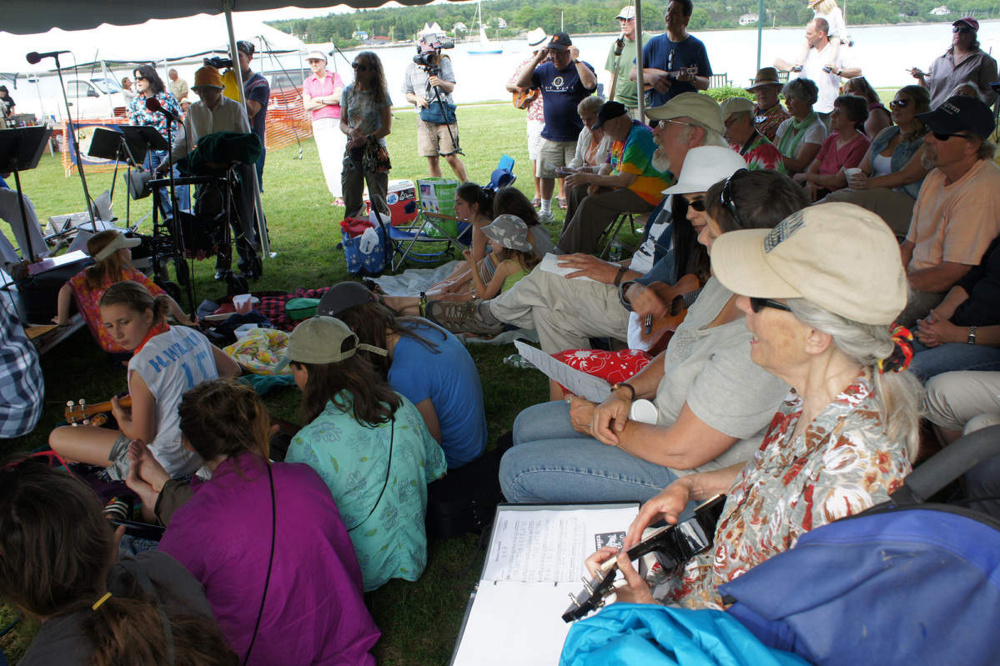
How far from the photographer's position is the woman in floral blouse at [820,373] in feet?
4.14

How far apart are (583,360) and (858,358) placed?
1.79 metres

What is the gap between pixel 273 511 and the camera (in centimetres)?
195

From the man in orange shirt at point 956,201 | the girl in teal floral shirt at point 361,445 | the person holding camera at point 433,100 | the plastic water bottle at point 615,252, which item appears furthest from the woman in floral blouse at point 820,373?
the person holding camera at point 433,100

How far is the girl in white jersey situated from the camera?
9.58ft

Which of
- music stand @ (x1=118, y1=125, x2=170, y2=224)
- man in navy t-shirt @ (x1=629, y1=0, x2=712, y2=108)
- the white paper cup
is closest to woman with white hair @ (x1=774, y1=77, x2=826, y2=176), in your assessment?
man in navy t-shirt @ (x1=629, y1=0, x2=712, y2=108)

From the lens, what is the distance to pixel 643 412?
238 centimetres

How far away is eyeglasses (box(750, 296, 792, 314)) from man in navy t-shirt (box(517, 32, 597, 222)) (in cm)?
652

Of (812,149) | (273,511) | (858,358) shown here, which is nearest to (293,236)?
(812,149)

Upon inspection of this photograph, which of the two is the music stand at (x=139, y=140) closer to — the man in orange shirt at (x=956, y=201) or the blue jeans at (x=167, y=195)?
the blue jeans at (x=167, y=195)

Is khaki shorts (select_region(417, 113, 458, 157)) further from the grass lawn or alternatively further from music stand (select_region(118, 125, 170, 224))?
music stand (select_region(118, 125, 170, 224))

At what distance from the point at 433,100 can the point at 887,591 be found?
835cm

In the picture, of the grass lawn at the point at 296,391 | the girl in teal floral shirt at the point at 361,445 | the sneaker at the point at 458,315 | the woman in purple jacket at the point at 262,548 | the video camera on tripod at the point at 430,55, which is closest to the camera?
the woman in purple jacket at the point at 262,548

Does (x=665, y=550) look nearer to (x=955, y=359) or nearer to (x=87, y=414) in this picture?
(x=955, y=359)

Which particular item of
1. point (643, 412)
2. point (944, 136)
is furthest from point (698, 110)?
point (643, 412)
